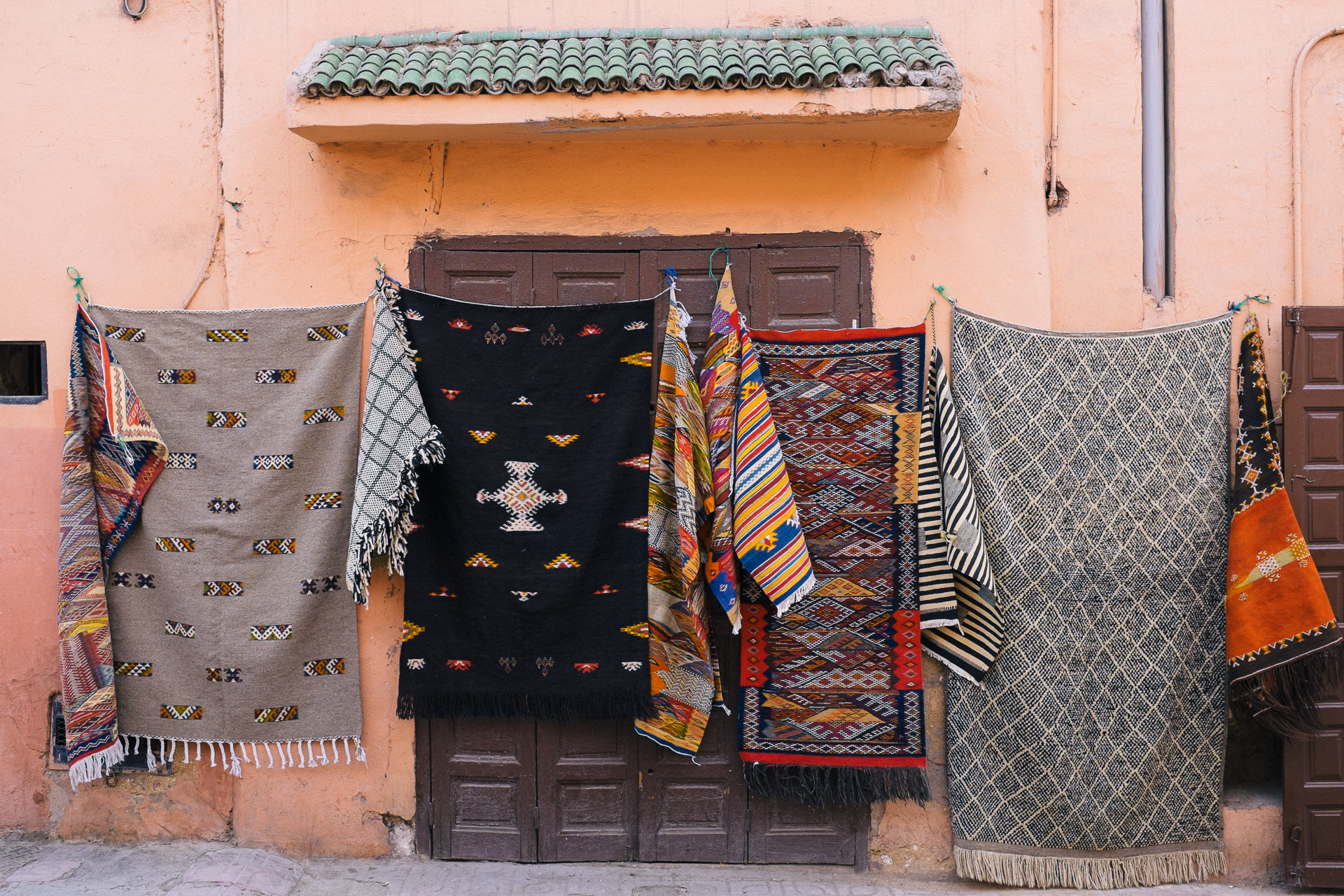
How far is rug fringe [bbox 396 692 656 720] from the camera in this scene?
3.32 meters

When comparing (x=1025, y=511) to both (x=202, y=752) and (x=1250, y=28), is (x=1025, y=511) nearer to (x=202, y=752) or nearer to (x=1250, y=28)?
(x=1250, y=28)

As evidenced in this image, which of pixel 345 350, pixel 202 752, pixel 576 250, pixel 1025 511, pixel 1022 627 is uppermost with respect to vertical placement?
pixel 576 250

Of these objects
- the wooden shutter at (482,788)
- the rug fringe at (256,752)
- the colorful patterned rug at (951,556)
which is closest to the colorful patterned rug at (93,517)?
the rug fringe at (256,752)

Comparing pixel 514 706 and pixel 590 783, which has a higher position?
pixel 514 706

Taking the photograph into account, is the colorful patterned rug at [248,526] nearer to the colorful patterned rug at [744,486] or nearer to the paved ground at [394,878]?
the paved ground at [394,878]

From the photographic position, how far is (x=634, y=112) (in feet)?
10.1

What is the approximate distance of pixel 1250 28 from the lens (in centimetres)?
356

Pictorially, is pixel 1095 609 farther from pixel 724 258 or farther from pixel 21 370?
pixel 21 370

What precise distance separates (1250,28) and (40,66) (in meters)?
5.06

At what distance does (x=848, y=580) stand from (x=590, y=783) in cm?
132

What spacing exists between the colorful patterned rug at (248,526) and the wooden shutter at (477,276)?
295 mm

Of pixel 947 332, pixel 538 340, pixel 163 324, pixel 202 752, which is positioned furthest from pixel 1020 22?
pixel 202 752

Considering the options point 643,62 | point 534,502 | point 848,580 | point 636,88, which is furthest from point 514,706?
point 643,62

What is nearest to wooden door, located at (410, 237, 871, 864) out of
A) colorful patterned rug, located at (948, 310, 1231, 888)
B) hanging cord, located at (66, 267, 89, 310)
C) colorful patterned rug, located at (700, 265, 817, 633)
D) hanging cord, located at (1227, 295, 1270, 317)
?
colorful patterned rug, located at (700, 265, 817, 633)
